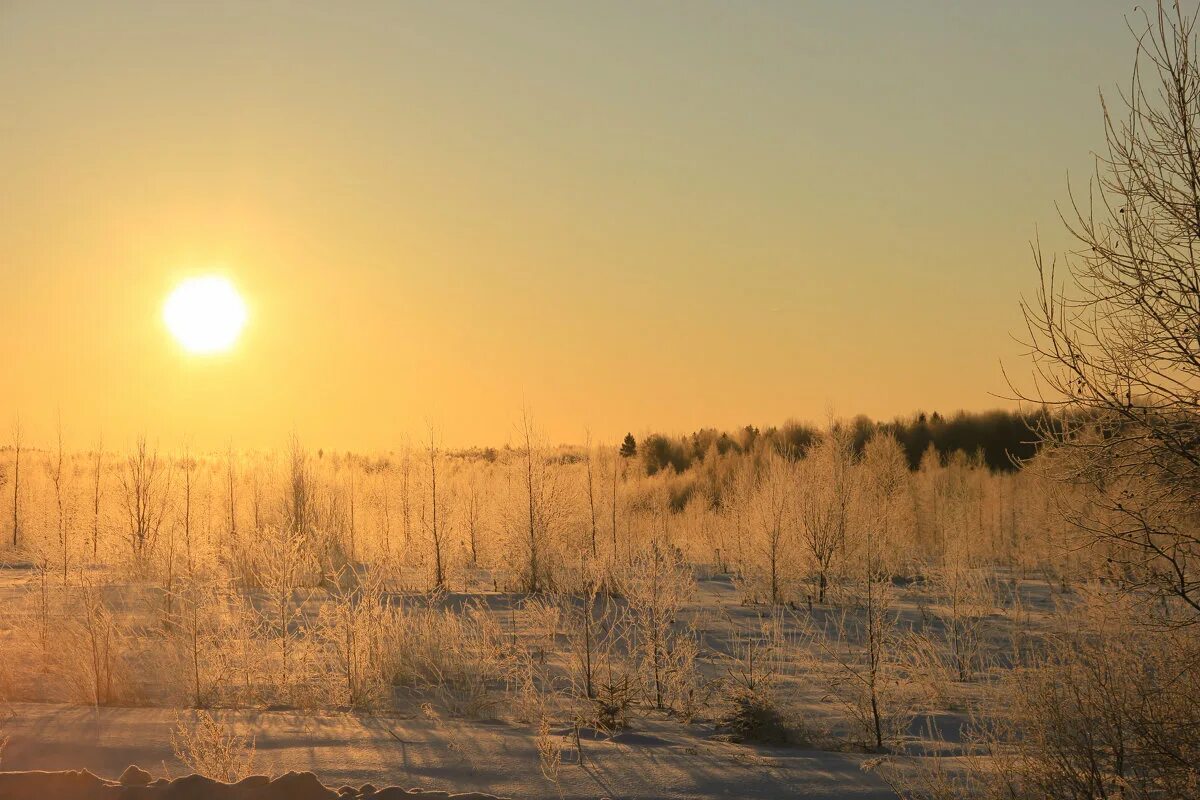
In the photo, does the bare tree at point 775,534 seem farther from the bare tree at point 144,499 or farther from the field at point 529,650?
the bare tree at point 144,499

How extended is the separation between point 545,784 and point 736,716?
2530 mm

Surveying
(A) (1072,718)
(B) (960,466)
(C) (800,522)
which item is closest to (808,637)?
(C) (800,522)

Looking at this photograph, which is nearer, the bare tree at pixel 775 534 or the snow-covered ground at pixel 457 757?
the snow-covered ground at pixel 457 757

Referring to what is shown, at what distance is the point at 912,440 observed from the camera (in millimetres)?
41875

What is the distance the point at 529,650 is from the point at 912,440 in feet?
106

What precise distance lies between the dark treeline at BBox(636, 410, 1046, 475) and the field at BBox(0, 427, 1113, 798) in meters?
17.6

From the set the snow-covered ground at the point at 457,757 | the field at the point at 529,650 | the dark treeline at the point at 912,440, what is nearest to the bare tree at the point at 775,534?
the field at the point at 529,650

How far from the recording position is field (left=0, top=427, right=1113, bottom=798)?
7.95 m

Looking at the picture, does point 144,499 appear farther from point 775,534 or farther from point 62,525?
point 775,534

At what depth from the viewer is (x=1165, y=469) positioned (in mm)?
6477

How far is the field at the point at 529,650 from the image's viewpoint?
7949 millimetres

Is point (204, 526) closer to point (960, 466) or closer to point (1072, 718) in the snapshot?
point (1072, 718)

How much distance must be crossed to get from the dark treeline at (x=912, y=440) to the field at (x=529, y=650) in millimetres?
17627

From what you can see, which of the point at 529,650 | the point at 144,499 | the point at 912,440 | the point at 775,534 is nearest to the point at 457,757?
the point at 529,650
